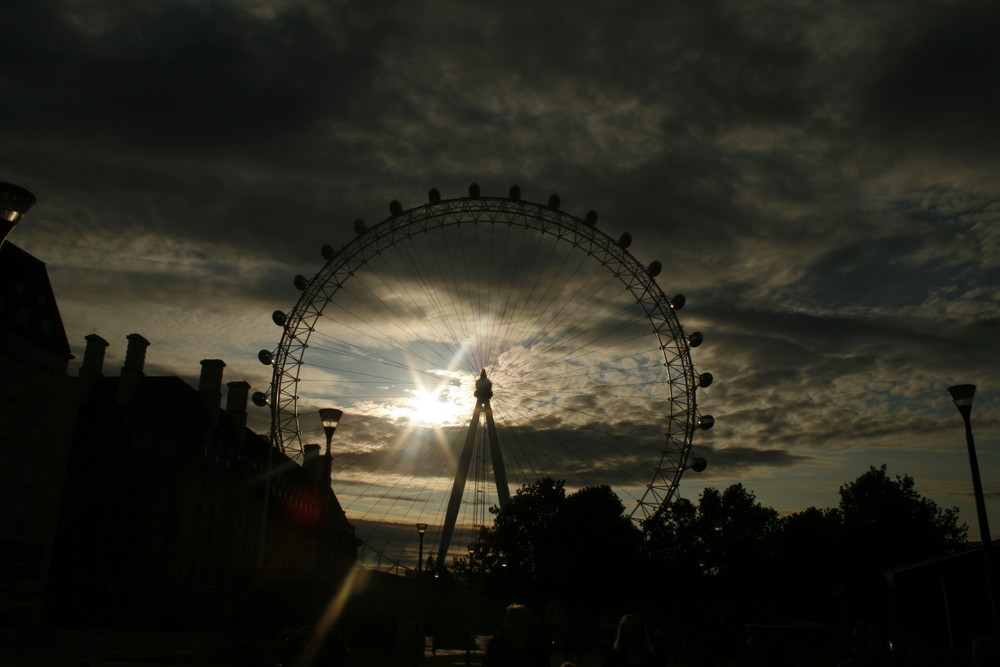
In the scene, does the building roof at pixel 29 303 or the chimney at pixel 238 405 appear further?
the chimney at pixel 238 405

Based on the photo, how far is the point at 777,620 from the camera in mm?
87312

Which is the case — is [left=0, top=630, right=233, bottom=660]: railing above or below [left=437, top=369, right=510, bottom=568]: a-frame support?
below

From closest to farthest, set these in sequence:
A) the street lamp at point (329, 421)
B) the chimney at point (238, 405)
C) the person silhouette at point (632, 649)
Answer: the person silhouette at point (632, 649), the street lamp at point (329, 421), the chimney at point (238, 405)

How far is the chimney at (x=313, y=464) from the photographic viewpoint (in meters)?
78.0

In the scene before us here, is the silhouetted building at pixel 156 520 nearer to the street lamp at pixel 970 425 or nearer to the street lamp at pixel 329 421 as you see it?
the street lamp at pixel 329 421

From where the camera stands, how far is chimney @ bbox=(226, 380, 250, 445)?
6206 cm

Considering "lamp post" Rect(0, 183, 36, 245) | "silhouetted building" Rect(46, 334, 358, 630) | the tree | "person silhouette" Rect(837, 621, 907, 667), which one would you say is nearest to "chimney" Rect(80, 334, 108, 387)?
"silhouetted building" Rect(46, 334, 358, 630)

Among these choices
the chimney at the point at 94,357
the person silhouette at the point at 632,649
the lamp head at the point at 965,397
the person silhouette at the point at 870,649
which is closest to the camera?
the person silhouette at the point at 632,649

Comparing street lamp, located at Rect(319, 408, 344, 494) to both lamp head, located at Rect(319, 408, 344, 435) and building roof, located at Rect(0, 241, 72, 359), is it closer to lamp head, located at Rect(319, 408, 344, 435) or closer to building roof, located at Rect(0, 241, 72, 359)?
lamp head, located at Rect(319, 408, 344, 435)

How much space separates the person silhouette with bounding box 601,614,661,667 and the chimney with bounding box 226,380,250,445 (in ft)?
188

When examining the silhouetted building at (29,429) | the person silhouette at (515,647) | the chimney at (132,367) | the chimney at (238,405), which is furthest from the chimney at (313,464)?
the person silhouette at (515,647)

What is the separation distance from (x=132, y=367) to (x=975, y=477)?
5025 centimetres

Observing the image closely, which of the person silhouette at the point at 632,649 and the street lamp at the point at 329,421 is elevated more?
the street lamp at the point at 329,421

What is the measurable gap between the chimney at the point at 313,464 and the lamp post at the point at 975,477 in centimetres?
6648
